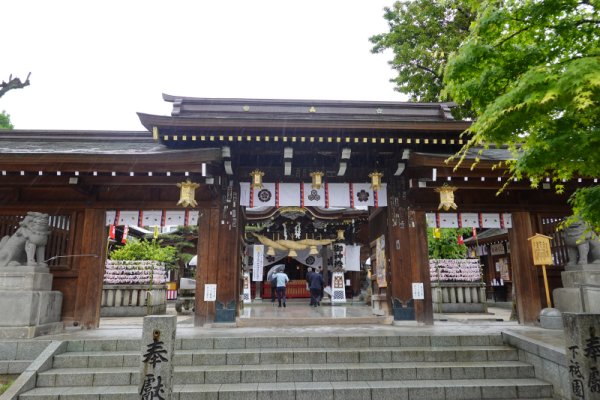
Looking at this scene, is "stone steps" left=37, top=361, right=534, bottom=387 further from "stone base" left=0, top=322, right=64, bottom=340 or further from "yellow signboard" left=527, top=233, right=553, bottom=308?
"yellow signboard" left=527, top=233, right=553, bottom=308

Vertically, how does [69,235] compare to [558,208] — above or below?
below

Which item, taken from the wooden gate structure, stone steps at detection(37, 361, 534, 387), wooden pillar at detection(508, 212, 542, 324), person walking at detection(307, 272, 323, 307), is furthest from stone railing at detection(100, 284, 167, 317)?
wooden pillar at detection(508, 212, 542, 324)

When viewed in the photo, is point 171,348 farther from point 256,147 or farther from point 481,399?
point 256,147

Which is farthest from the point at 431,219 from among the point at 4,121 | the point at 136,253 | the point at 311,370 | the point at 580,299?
the point at 4,121

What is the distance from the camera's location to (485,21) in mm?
5137

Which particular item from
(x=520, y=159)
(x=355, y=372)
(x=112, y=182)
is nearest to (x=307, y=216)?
(x=112, y=182)

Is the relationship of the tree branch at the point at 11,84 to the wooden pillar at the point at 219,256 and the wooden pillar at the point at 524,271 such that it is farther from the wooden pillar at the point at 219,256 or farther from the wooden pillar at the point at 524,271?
the wooden pillar at the point at 524,271

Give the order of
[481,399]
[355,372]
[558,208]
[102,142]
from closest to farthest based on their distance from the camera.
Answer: [481,399], [355,372], [558,208], [102,142]

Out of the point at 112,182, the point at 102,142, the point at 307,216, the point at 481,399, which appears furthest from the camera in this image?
the point at 307,216

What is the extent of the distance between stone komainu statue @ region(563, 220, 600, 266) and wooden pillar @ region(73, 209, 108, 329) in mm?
12125

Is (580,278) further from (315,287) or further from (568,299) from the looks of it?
(315,287)

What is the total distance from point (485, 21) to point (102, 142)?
11.6 meters

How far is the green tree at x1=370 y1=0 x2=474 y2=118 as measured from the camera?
17984 millimetres

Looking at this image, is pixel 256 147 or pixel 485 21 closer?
pixel 485 21
